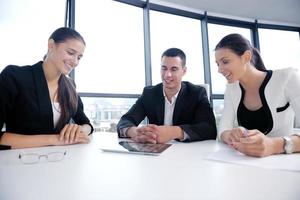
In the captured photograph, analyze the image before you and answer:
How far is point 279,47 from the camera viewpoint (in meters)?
3.72

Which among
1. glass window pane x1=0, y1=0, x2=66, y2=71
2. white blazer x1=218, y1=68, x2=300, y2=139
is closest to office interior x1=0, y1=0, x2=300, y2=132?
glass window pane x1=0, y1=0, x2=66, y2=71

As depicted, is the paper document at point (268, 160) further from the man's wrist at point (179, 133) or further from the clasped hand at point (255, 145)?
the man's wrist at point (179, 133)

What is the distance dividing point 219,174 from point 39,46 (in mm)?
2745

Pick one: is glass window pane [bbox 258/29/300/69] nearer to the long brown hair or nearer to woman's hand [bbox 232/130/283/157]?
woman's hand [bbox 232/130/283/157]

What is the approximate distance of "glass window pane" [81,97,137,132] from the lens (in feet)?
9.41

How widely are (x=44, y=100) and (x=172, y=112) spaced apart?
0.80 meters

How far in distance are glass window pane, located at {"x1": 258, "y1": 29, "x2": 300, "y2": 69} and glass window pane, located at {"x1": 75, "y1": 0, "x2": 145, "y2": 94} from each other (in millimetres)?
2087

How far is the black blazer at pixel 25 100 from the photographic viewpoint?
1.04m

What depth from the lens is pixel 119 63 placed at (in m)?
3.21

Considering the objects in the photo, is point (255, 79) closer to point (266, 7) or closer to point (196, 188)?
point (196, 188)

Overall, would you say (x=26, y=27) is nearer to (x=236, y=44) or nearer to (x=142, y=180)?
(x=236, y=44)

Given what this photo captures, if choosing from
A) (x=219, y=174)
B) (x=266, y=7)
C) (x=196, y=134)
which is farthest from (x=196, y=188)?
(x=266, y=7)

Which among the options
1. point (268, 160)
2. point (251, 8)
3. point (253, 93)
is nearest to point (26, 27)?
point (253, 93)

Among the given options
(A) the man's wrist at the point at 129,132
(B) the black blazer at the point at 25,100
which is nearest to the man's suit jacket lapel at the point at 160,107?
(A) the man's wrist at the point at 129,132
